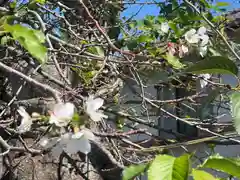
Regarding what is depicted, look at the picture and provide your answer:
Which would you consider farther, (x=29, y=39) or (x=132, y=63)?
(x=132, y=63)

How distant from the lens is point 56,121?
96 centimetres

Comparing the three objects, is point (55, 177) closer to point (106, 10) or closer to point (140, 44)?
point (140, 44)

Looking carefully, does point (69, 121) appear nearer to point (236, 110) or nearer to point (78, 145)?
point (78, 145)

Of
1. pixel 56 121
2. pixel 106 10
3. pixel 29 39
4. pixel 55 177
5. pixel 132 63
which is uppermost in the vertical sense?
pixel 106 10

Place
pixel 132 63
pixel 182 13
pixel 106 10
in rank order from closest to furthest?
pixel 132 63 < pixel 182 13 < pixel 106 10

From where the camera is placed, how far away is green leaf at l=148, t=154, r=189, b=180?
30.1 inches

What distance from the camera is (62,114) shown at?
94cm

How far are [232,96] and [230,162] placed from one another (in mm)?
112

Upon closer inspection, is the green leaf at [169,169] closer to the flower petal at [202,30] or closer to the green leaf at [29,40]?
the green leaf at [29,40]

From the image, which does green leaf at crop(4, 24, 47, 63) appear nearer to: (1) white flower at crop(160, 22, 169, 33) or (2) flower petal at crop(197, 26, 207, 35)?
(2) flower petal at crop(197, 26, 207, 35)

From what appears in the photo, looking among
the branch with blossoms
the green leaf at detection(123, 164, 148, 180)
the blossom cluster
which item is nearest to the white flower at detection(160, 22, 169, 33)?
the branch with blossoms

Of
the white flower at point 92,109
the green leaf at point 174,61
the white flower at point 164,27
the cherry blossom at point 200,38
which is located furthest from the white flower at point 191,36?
the white flower at point 92,109

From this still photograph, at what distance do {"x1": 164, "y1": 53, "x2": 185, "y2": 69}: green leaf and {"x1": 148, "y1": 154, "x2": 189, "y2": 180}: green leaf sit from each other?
1.00 meters

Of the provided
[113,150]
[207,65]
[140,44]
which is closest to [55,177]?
[113,150]
